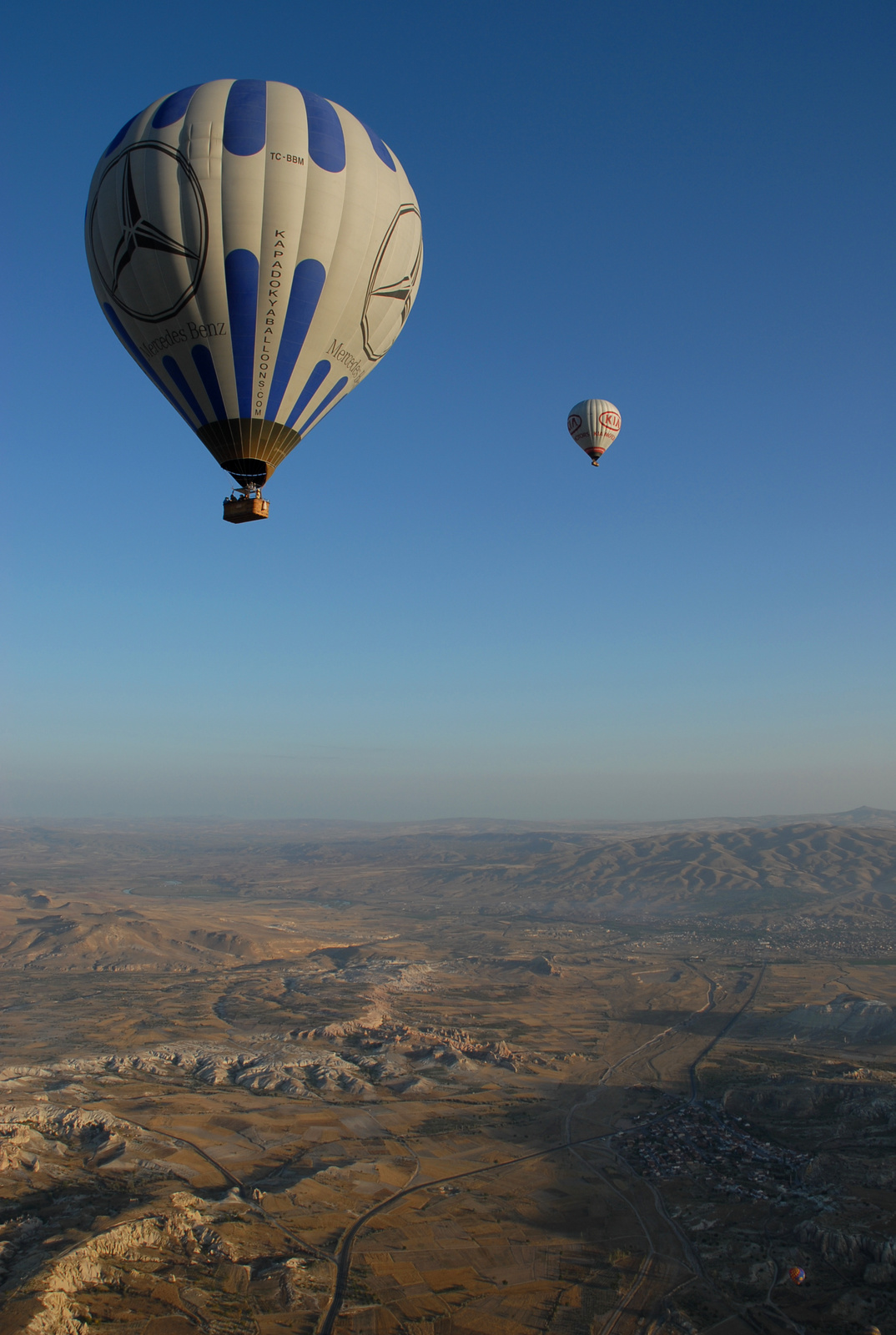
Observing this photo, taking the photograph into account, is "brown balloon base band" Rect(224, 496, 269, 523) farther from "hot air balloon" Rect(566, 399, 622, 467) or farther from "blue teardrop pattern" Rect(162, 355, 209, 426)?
"hot air balloon" Rect(566, 399, 622, 467)

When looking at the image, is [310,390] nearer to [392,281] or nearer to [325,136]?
[392,281]

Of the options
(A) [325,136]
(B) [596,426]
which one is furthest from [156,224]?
(B) [596,426]

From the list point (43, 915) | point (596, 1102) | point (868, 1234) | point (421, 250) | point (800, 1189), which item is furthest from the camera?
point (43, 915)

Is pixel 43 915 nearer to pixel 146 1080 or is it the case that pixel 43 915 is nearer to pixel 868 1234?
pixel 146 1080

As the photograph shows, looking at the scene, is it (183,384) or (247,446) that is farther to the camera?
(183,384)

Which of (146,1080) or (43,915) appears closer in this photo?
(146,1080)

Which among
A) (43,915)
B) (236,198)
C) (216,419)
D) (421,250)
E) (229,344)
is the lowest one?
(43,915)

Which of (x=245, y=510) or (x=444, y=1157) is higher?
(x=245, y=510)

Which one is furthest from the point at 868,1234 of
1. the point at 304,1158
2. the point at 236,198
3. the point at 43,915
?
the point at 43,915
